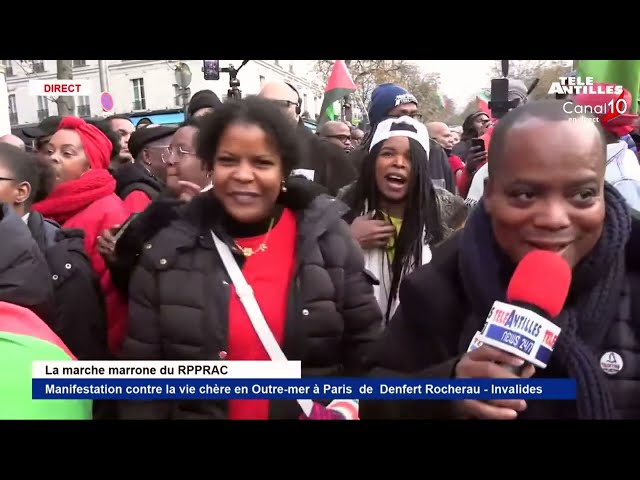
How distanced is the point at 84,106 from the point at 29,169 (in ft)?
1.06

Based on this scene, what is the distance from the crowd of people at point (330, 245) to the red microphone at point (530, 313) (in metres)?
0.19

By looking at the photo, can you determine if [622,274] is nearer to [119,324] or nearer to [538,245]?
[538,245]

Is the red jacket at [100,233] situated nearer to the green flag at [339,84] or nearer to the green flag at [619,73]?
the green flag at [339,84]

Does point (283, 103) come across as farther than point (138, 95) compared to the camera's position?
No

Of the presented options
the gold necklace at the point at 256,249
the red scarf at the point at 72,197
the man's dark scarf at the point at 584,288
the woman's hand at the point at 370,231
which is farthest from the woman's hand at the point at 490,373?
the red scarf at the point at 72,197

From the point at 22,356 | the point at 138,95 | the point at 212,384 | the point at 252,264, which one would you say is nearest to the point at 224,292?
the point at 252,264

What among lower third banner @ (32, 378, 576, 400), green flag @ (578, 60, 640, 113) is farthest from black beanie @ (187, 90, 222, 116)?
green flag @ (578, 60, 640, 113)

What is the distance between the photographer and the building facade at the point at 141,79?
2.51 meters

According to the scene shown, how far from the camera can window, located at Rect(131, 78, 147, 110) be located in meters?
2.60

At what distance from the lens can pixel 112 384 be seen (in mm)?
2555

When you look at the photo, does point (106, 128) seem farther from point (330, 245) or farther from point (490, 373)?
point (490, 373)

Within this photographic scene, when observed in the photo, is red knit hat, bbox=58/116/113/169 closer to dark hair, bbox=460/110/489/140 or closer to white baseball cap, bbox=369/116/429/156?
white baseball cap, bbox=369/116/429/156

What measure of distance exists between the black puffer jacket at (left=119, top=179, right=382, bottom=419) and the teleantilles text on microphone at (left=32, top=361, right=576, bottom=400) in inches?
2.8

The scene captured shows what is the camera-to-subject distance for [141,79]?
2.61 m
